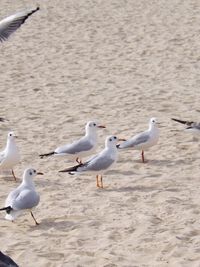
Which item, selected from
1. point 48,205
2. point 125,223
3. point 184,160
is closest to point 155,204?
point 125,223

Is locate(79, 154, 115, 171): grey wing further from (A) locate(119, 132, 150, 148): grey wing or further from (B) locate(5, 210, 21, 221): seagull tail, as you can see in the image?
(B) locate(5, 210, 21, 221): seagull tail

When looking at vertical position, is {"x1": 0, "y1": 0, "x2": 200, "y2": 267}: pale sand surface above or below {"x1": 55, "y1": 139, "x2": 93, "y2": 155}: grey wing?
below

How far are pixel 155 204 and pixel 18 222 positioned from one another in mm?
1180

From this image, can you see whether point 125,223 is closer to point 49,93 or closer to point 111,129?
point 111,129

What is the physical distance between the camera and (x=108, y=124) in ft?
30.5

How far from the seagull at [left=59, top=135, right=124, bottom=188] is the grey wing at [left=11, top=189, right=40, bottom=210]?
2.77 ft

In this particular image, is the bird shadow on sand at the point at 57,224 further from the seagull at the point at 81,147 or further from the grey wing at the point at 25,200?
the seagull at the point at 81,147

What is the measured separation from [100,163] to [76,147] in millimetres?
620

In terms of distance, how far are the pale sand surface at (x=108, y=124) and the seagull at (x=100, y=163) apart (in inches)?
7.0

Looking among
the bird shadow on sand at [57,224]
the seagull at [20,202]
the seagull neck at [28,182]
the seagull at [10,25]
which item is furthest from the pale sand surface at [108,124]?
the seagull at [10,25]

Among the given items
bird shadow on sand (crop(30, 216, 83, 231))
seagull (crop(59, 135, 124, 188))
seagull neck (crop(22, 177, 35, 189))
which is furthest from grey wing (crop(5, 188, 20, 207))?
seagull (crop(59, 135, 124, 188))

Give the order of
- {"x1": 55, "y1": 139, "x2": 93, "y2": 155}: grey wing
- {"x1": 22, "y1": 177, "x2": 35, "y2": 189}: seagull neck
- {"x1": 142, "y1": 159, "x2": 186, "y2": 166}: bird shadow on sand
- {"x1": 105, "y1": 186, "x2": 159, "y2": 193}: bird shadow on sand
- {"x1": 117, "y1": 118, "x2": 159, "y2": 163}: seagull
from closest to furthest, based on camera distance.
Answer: {"x1": 22, "y1": 177, "x2": 35, "y2": 189}: seagull neck → {"x1": 105, "y1": 186, "x2": 159, "y2": 193}: bird shadow on sand → {"x1": 55, "y1": 139, "x2": 93, "y2": 155}: grey wing → {"x1": 142, "y1": 159, "x2": 186, "y2": 166}: bird shadow on sand → {"x1": 117, "y1": 118, "x2": 159, "y2": 163}: seagull

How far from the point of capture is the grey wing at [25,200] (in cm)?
598

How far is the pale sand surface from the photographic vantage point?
5.62 m
